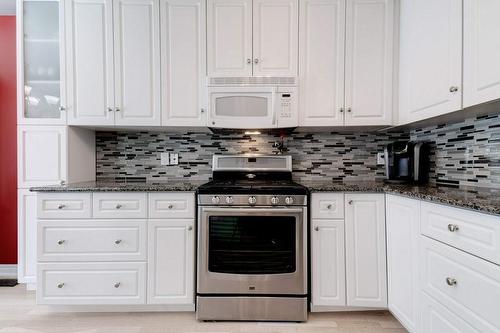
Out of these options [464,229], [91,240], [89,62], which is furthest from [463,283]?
[89,62]

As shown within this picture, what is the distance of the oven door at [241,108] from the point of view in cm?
214

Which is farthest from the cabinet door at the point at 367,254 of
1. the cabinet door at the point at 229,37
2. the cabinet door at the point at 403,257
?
the cabinet door at the point at 229,37

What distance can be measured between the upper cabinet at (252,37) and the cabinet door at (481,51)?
1110mm

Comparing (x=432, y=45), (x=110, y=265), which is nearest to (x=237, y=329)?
(x=110, y=265)

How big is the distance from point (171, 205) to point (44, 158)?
1.21 metres

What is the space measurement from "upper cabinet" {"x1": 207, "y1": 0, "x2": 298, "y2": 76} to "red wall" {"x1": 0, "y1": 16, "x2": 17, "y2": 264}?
2.12m

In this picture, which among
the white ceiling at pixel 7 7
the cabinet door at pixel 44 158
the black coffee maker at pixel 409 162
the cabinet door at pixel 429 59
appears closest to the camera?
the cabinet door at pixel 429 59

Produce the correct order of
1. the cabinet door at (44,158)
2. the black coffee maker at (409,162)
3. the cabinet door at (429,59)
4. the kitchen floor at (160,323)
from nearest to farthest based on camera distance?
the cabinet door at (429,59)
the kitchen floor at (160,323)
the black coffee maker at (409,162)
the cabinet door at (44,158)

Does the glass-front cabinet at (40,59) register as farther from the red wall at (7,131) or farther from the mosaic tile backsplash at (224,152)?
the red wall at (7,131)

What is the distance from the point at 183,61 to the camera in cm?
219

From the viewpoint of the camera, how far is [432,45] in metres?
1.70

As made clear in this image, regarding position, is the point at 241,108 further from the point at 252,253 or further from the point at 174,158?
the point at 252,253

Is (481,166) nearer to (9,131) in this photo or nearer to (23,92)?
(23,92)

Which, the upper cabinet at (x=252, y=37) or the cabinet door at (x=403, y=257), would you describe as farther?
the upper cabinet at (x=252, y=37)
